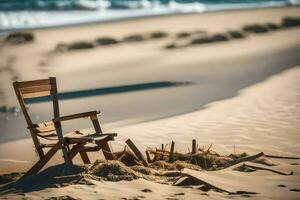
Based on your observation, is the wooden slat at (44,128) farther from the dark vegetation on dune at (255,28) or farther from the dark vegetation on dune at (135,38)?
the dark vegetation on dune at (255,28)

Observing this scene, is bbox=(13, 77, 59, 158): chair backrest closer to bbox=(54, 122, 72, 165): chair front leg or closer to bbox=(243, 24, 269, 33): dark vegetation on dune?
bbox=(54, 122, 72, 165): chair front leg

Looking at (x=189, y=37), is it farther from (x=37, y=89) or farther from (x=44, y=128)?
(x=44, y=128)

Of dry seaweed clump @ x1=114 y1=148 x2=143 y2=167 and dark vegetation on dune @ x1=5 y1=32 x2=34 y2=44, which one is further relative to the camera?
dark vegetation on dune @ x1=5 y1=32 x2=34 y2=44

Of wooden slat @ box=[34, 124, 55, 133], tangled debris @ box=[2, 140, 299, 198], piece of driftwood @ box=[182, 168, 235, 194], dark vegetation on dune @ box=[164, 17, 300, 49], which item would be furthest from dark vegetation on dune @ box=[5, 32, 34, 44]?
piece of driftwood @ box=[182, 168, 235, 194]

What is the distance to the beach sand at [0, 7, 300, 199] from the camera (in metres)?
6.67

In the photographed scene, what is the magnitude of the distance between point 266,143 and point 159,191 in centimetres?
306

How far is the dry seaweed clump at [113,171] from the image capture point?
6574mm

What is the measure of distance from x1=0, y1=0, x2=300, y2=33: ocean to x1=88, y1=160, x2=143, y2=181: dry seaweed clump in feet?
116

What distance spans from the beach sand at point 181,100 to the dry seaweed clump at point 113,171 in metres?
0.16

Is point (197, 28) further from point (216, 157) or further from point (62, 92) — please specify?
point (216, 157)

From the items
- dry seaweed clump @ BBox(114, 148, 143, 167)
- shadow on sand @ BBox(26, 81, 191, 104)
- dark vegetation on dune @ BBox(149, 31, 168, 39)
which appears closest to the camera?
dry seaweed clump @ BBox(114, 148, 143, 167)

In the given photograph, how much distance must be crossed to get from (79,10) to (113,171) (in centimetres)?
5396

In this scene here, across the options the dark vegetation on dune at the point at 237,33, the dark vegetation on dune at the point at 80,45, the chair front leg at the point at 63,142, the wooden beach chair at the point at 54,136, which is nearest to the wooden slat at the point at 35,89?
the wooden beach chair at the point at 54,136

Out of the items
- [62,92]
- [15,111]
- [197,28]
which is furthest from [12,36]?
[15,111]
